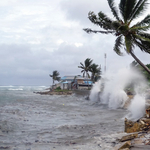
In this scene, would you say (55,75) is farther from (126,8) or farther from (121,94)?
(126,8)

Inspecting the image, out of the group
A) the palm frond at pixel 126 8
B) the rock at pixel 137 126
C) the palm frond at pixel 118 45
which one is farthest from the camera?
the palm frond at pixel 118 45

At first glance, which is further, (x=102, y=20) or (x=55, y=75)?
(x=55, y=75)

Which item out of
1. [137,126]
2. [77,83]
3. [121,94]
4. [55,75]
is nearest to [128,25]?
[137,126]

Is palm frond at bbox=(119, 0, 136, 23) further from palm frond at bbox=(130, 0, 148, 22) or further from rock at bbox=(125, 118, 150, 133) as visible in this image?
rock at bbox=(125, 118, 150, 133)

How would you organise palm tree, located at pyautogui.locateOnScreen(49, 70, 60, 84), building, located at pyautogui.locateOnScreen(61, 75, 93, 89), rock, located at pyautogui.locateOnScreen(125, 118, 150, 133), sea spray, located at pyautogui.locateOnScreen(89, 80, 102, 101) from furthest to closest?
1. palm tree, located at pyautogui.locateOnScreen(49, 70, 60, 84)
2. building, located at pyautogui.locateOnScreen(61, 75, 93, 89)
3. sea spray, located at pyautogui.locateOnScreen(89, 80, 102, 101)
4. rock, located at pyautogui.locateOnScreen(125, 118, 150, 133)

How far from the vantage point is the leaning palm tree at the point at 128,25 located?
41.8ft

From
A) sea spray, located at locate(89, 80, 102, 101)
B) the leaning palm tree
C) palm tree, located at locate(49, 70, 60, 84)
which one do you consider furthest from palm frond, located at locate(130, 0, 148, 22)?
palm tree, located at locate(49, 70, 60, 84)

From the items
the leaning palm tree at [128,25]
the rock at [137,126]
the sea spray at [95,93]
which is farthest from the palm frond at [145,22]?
the sea spray at [95,93]

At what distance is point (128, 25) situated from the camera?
1341 cm

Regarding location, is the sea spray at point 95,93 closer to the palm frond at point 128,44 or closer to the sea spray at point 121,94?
the sea spray at point 121,94

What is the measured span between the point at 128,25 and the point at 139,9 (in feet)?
3.77

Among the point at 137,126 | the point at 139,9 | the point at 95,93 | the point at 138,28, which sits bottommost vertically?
the point at 95,93

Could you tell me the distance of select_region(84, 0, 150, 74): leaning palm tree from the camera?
12.7 metres

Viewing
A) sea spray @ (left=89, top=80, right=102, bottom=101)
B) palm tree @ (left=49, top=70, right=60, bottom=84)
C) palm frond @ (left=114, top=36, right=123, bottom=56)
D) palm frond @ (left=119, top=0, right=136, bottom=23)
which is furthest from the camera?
palm tree @ (left=49, top=70, right=60, bottom=84)
